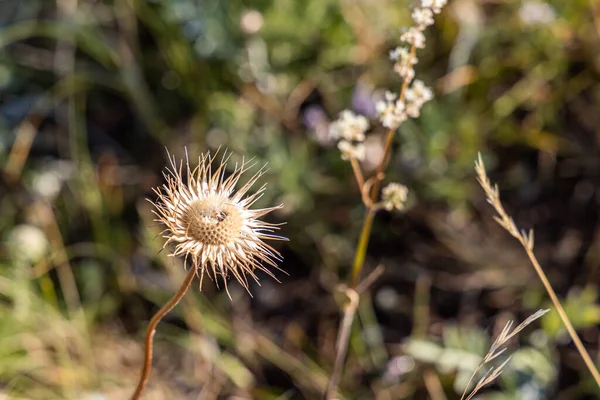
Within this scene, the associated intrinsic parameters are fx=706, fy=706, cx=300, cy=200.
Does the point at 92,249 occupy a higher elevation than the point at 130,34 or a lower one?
lower

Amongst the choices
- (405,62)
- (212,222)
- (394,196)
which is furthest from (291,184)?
(212,222)

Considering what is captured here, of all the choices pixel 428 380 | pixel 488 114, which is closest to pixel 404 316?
pixel 428 380

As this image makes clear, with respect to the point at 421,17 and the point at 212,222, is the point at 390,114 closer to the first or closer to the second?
the point at 421,17

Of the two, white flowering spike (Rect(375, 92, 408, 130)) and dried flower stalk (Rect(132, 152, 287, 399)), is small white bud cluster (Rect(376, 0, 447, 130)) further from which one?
dried flower stalk (Rect(132, 152, 287, 399))

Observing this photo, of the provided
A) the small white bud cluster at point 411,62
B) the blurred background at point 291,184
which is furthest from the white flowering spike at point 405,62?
the blurred background at point 291,184

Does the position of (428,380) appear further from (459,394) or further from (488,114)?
(488,114)

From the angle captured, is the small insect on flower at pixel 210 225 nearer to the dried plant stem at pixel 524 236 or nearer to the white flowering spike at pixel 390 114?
the white flowering spike at pixel 390 114
